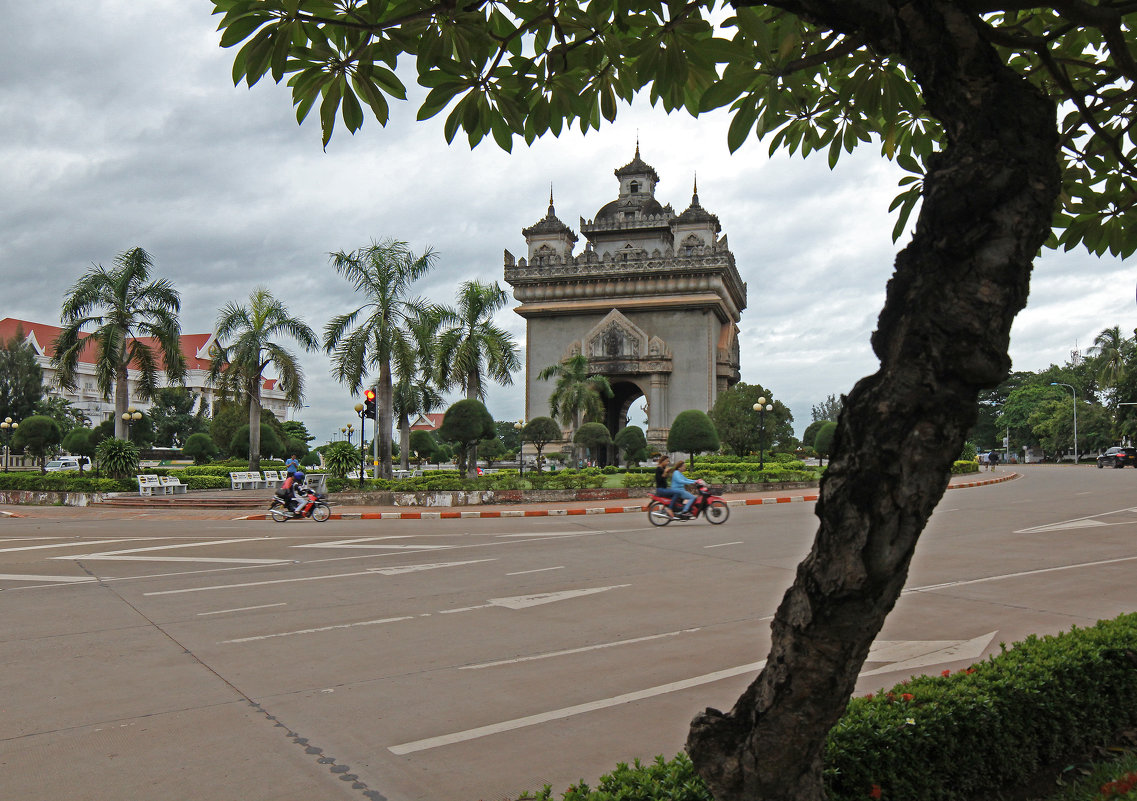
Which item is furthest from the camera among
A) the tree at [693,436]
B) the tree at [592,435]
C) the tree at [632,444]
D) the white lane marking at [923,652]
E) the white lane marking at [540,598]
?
the tree at [632,444]

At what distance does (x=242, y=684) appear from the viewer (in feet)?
18.7

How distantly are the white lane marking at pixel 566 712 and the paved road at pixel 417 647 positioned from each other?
2cm

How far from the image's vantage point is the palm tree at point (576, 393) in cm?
4488

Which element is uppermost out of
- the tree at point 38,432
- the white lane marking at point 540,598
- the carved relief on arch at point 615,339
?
the carved relief on arch at point 615,339

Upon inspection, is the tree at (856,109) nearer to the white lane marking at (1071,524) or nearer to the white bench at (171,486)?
the white lane marking at (1071,524)

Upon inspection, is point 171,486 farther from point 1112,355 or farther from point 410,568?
point 1112,355

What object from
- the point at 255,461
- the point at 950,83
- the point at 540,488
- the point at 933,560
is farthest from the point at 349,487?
the point at 950,83

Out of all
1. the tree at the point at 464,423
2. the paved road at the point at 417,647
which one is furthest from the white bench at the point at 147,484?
the paved road at the point at 417,647

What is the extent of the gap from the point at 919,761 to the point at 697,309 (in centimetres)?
4764

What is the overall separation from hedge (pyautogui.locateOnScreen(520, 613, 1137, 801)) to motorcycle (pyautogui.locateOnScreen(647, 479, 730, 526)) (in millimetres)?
11882

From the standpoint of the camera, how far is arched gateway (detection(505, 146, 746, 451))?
49.8 metres

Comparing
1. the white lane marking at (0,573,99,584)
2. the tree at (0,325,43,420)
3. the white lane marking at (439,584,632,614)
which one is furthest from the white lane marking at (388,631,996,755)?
the tree at (0,325,43,420)

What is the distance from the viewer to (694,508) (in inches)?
665

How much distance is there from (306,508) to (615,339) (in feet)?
105
